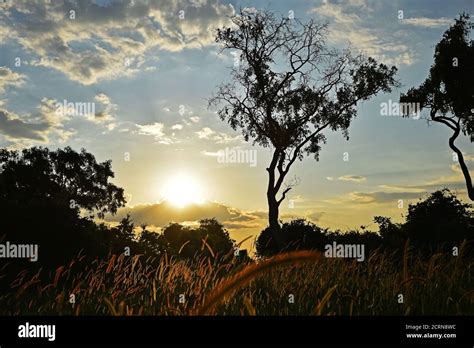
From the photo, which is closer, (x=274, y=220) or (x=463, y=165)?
(x=463, y=165)

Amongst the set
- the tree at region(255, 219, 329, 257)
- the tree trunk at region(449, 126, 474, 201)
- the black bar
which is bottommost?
the tree at region(255, 219, 329, 257)

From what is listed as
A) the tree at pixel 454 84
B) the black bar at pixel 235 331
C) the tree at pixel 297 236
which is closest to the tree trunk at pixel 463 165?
the tree at pixel 454 84

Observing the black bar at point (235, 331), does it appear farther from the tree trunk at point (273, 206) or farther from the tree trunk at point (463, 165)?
the tree trunk at point (463, 165)

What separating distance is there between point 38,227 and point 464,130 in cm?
2704

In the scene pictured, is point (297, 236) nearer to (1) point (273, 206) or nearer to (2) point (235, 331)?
(1) point (273, 206)

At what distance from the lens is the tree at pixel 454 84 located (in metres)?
32.8

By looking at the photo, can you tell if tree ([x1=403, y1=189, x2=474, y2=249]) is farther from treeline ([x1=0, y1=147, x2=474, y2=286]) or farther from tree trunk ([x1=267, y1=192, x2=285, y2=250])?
tree trunk ([x1=267, y1=192, x2=285, y2=250])

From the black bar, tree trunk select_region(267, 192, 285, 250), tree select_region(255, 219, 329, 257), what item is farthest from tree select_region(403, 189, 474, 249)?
the black bar

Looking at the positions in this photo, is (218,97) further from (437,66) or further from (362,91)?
(437,66)

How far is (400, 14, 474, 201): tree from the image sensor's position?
32.8 meters

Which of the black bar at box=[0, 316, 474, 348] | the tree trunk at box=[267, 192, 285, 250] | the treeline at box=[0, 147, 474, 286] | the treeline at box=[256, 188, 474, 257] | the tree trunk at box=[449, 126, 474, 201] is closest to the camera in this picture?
the black bar at box=[0, 316, 474, 348]

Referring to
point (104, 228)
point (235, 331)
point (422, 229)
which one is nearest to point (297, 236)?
point (422, 229)

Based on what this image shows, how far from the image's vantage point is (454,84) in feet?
108

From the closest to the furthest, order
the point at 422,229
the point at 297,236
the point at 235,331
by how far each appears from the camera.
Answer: the point at 235,331 → the point at 422,229 → the point at 297,236
